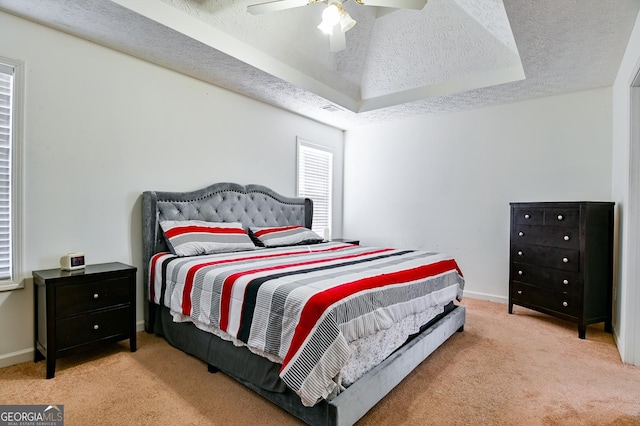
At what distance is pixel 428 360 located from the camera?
2.57 metres

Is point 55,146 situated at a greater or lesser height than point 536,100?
lesser

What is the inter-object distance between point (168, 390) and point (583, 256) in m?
3.66

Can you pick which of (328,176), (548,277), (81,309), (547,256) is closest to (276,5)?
(81,309)

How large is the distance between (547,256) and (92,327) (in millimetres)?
4151

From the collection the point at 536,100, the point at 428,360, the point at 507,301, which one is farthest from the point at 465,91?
the point at 428,360

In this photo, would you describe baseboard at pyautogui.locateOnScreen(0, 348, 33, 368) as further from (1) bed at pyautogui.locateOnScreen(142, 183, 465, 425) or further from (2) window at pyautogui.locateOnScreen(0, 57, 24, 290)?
(1) bed at pyautogui.locateOnScreen(142, 183, 465, 425)

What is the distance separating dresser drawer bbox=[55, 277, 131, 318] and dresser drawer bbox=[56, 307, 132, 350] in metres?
0.06

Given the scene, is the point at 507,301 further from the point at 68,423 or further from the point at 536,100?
the point at 68,423

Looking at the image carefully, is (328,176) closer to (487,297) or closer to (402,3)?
(487,297)

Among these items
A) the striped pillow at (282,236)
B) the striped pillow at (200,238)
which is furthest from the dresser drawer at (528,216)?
the striped pillow at (200,238)

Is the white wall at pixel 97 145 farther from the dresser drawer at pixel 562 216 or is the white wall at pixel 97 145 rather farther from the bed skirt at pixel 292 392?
the dresser drawer at pixel 562 216

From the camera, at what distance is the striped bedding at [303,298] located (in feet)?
5.22

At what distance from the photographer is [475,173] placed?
4434 millimetres

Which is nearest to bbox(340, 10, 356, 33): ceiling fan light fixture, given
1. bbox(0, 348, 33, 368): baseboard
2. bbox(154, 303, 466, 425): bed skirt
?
bbox(154, 303, 466, 425): bed skirt
